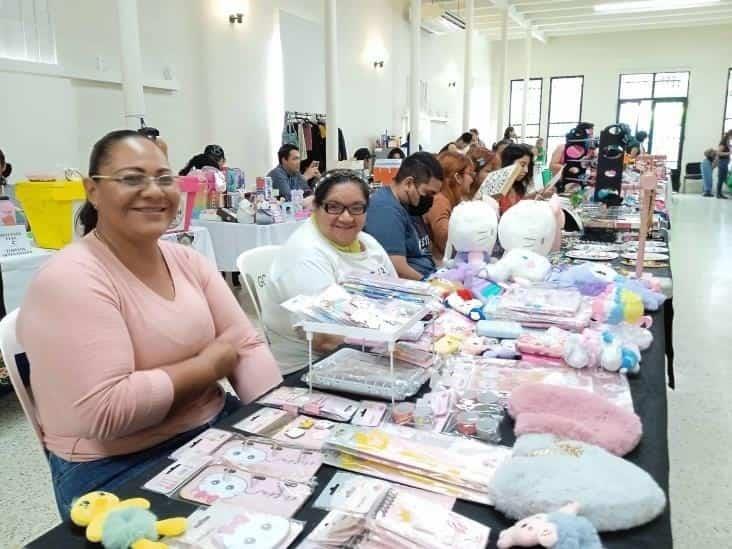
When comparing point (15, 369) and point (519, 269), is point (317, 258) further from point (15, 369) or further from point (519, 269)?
point (15, 369)

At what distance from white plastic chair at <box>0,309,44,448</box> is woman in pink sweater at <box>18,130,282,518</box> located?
0.09 meters

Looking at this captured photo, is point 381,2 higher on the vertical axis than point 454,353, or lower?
higher

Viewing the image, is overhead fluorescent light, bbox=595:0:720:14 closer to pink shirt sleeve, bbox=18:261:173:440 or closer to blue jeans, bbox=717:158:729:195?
blue jeans, bbox=717:158:729:195

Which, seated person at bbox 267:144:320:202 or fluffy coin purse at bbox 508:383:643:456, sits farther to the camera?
seated person at bbox 267:144:320:202

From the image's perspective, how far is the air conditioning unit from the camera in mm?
9869

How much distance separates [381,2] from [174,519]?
983cm

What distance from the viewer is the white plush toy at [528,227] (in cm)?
226

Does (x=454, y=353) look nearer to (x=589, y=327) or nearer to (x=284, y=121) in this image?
(x=589, y=327)

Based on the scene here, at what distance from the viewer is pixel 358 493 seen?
2.88 feet

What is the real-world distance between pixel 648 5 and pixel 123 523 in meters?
12.5

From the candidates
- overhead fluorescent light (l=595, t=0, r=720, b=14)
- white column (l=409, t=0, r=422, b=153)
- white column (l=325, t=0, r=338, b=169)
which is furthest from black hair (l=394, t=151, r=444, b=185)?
overhead fluorescent light (l=595, t=0, r=720, b=14)

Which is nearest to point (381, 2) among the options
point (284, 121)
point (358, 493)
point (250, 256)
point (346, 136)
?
point (346, 136)

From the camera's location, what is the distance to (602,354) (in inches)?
53.9

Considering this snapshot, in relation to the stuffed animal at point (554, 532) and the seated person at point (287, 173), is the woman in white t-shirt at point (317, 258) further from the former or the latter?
the seated person at point (287, 173)
